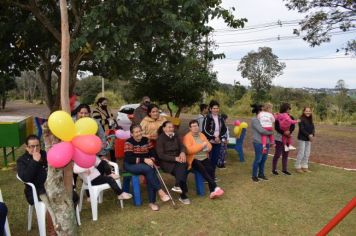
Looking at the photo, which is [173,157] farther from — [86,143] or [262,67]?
[262,67]

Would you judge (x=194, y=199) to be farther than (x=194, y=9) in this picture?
Yes

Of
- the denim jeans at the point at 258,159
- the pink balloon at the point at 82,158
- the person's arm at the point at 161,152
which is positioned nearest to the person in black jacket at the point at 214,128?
the denim jeans at the point at 258,159

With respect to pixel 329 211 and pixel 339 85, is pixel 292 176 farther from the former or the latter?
pixel 339 85

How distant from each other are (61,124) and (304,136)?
5846mm

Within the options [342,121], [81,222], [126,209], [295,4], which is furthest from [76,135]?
[342,121]

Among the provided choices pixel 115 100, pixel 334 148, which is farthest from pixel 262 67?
pixel 334 148

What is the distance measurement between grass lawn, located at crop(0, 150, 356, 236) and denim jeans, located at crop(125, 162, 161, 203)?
246 millimetres

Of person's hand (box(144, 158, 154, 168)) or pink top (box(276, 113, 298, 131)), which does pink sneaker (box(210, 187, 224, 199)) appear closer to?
person's hand (box(144, 158, 154, 168))

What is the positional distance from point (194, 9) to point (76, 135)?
9.93ft

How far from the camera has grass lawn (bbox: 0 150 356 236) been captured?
15.7 ft

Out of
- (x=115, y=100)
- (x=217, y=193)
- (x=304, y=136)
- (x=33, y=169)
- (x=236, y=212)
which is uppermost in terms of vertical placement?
(x=304, y=136)

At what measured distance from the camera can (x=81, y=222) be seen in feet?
16.4

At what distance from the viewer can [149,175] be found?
Answer: 5590mm

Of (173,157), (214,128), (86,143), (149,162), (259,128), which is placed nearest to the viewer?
(86,143)
